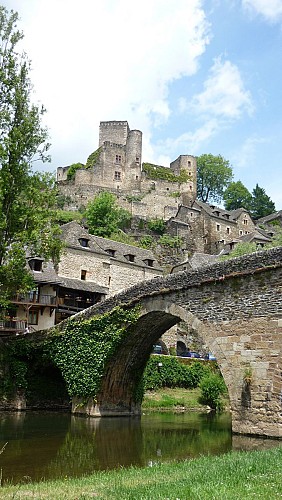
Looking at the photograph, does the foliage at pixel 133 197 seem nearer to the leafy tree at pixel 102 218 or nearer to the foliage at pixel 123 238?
the leafy tree at pixel 102 218

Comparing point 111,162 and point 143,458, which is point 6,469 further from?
point 111,162

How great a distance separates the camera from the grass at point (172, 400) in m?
25.7

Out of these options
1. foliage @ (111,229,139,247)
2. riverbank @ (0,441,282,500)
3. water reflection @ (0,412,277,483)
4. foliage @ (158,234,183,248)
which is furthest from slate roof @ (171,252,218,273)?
riverbank @ (0,441,282,500)

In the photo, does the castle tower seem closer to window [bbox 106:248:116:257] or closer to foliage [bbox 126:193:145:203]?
foliage [bbox 126:193:145:203]

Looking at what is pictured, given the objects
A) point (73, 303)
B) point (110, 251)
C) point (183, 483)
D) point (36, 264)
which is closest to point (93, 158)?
point (110, 251)

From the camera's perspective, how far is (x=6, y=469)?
9336mm

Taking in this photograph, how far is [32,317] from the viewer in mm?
33531

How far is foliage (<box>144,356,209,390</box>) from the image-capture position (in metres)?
27.4

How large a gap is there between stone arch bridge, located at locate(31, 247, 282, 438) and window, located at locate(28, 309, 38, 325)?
17.7 m

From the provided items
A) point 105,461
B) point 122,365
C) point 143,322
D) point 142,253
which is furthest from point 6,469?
point 142,253

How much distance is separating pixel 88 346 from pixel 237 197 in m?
65.8

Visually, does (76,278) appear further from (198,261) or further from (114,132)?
(114,132)

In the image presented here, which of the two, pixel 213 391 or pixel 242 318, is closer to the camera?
pixel 242 318

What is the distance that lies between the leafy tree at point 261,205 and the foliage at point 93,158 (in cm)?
2630
